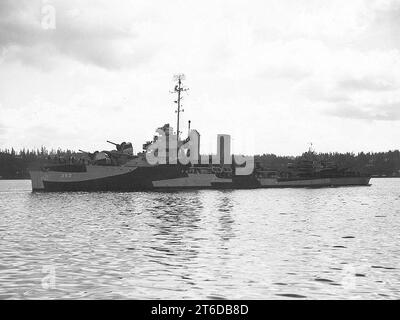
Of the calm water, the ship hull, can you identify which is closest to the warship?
the ship hull

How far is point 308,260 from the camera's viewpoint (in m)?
17.9

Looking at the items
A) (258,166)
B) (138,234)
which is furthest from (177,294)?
(258,166)

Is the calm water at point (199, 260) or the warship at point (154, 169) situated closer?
the calm water at point (199, 260)

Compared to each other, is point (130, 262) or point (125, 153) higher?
point (125, 153)

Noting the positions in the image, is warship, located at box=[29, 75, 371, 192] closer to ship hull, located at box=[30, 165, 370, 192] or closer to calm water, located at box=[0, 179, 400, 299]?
ship hull, located at box=[30, 165, 370, 192]

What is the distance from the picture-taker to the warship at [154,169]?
8538 cm

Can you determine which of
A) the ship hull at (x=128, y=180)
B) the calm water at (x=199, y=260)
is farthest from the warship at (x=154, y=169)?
the calm water at (x=199, y=260)

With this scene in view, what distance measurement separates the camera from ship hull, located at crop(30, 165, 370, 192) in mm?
84875

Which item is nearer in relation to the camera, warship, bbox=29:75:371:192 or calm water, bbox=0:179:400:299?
calm water, bbox=0:179:400:299

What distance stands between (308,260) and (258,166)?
9877 centimetres

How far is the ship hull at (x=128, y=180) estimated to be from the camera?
84.9m

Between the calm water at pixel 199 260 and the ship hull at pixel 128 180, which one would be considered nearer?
the calm water at pixel 199 260

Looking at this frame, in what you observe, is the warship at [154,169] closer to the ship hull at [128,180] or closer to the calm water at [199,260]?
the ship hull at [128,180]
